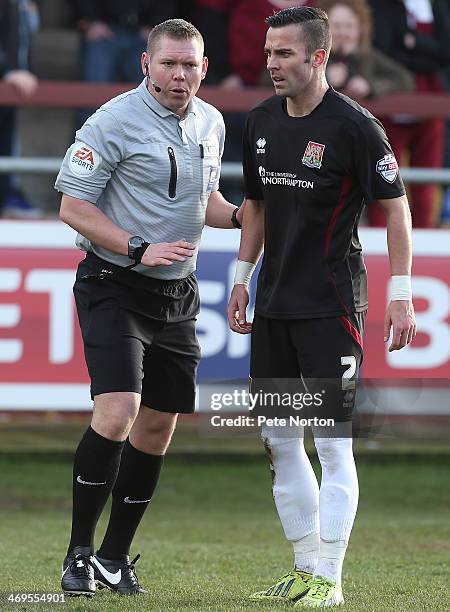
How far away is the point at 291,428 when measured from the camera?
16.9ft

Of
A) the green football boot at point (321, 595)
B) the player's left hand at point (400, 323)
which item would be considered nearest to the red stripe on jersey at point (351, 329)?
the player's left hand at point (400, 323)

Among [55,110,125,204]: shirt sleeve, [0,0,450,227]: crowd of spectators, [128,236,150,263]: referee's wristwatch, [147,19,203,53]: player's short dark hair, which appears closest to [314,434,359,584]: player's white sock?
[128,236,150,263]: referee's wristwatch

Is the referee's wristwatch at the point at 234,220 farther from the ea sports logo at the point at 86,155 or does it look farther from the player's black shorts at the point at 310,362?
the ea sports logo at the point at 86,155

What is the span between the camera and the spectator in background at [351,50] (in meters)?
8.91

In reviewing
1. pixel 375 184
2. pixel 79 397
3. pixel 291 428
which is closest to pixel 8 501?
pixel 79 397

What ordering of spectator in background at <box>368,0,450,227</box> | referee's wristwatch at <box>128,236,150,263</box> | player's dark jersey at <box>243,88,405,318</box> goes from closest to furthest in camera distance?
1. player's dark jersey at <box>243,88,405,318</box>
2. referee's wristwatch at <box>128,236,150,263</box>
3. spectator in background at <box>368,0,450,227</box>

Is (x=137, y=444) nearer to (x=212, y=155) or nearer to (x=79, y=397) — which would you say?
(x=212, y=155)

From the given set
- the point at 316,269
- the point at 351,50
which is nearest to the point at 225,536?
the point at 316,269

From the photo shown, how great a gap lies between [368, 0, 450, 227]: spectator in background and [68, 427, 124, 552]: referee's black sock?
4520 millimetres

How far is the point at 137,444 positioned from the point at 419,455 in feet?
14.9

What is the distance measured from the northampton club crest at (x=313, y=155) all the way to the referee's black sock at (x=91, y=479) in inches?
51.9

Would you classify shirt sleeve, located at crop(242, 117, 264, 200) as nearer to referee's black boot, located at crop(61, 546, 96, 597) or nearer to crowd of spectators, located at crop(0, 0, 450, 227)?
referee's black boot, located at crop(61, 546, 96, 597)

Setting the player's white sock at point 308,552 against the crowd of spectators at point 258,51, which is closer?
the player's white sock at point 308,552

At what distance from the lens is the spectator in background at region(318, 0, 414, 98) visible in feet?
29.2
